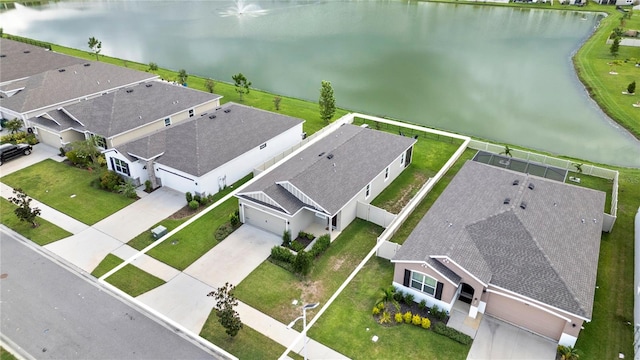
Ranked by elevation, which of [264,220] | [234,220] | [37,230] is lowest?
[37,230]

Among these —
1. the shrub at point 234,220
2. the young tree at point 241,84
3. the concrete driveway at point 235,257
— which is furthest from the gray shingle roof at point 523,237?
the young tree at point 241,84

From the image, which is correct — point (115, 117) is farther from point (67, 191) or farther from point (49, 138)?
point (67, 191)

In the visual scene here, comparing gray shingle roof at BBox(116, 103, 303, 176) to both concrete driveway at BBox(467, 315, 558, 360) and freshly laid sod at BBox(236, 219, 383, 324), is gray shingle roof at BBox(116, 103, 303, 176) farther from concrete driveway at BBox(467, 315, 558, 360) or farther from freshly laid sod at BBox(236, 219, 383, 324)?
concrete driveway at BBox(467, 315, 558, 360)

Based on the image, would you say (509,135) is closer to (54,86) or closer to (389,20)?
(54,86)

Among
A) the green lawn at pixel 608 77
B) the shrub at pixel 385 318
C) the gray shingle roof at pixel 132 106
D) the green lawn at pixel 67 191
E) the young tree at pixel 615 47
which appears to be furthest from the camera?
the young tree at pixel 615 47

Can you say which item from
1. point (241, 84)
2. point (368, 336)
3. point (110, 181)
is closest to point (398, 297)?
point (368, 336)

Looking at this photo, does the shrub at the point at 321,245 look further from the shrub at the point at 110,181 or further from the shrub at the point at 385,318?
the shrub at the point at 110,181

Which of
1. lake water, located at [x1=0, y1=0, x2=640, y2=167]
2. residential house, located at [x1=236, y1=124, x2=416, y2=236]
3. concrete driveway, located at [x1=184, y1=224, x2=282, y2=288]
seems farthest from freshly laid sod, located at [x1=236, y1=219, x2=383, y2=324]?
lake water, located at [x1=0, y1=0, x2=640, y2=167]
